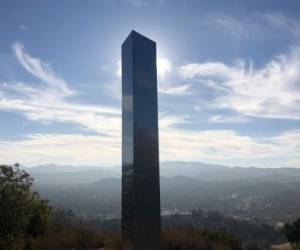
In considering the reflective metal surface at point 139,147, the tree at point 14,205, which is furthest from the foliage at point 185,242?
the reflective metal surface at point 139,147

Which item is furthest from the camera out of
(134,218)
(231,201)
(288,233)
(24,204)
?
(231,201)

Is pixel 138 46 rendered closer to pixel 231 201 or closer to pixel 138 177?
pixel 138 177

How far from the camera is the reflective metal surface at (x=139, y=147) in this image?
5.65 meters

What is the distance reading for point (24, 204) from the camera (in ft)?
36.9

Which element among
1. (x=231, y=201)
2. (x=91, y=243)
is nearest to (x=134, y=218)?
(x=91, y=243)

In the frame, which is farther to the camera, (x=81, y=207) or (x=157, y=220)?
(x=81, y=207)

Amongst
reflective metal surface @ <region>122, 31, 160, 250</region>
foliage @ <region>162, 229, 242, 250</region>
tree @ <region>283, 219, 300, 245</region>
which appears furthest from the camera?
tree @ <region>283, 219, 300, 245</region>

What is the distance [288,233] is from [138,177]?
70.9 ft

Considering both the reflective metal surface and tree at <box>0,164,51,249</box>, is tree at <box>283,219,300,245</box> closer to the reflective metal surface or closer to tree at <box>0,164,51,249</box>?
tree at <box>0,164,51,249</box>

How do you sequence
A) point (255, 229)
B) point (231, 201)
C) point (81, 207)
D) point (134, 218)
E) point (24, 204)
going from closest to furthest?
point (134, 218) < point (24, 204) < point (255, 229) < point (81, 207) < point (231, 201)

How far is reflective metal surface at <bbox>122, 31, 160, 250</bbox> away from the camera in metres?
5.65

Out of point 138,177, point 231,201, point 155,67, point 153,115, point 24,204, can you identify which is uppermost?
point 155,67

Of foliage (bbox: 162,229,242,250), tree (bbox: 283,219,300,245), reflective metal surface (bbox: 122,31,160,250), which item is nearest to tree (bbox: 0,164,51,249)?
foliage (bbox: 162,229,242,250)

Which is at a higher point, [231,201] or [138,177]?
[138,177]
